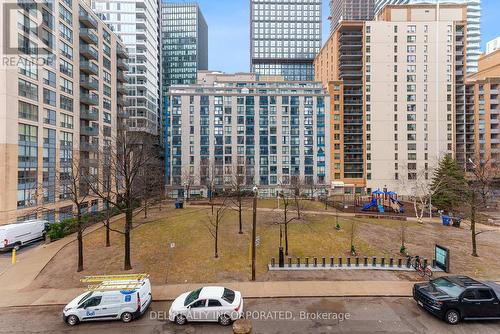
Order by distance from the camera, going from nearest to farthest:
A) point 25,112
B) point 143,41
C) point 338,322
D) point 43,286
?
point 338,322, point 43,286, point 25,112, point 143,41

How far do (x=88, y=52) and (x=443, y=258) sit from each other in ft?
189

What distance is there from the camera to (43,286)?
58.9ft

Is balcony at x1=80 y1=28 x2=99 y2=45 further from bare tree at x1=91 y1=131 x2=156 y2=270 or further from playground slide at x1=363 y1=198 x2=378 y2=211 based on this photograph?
playground slide at x1=363 y1=198 x2=378 y2=211

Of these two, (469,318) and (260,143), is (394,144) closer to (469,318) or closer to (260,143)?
(260,143)

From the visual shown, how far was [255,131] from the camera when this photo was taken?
69.6 metres

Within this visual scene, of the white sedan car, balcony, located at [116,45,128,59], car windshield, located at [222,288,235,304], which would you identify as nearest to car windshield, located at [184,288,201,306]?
the white sedan car

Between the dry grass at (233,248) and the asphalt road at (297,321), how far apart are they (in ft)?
11.8

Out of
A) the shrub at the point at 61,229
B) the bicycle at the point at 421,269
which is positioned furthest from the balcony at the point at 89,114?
the bicycle at the point at 421,269

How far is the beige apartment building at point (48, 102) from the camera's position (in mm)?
33469

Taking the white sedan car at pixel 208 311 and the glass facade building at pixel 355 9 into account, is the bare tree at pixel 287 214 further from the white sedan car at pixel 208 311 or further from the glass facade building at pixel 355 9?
the glass facade building at pixel 355 9

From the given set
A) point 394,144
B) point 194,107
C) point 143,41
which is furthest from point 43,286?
point 143,41

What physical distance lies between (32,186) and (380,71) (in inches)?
2992

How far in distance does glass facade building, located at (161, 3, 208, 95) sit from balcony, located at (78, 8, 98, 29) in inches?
3804

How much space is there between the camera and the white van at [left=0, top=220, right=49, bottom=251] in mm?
26141
